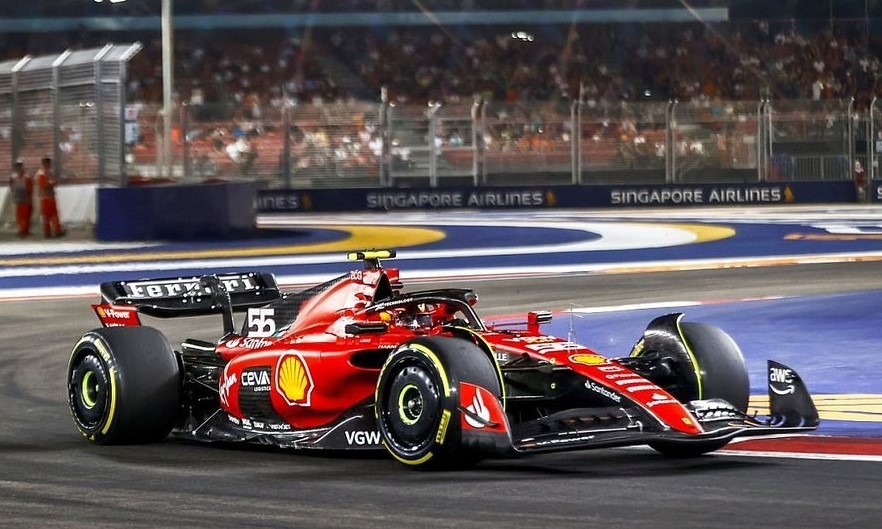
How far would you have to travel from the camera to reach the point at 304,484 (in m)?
7.33

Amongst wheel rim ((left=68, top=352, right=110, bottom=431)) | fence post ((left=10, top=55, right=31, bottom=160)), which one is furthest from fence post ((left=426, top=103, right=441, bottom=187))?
wheel rim ((left=68, top=352, right=110, bottom=431))

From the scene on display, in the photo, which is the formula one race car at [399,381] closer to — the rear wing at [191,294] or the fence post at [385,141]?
the rear wing at [191,294]

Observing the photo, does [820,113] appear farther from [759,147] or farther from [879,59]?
[879,59]

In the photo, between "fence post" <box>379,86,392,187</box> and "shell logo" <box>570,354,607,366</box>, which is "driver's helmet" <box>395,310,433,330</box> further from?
"fence post" <box>379,86,392,187</box>

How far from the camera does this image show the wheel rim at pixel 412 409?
7.37 meters

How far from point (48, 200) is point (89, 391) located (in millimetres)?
19940

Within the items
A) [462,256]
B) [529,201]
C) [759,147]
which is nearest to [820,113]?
[759,147]

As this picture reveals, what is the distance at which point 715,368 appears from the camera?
8.25 m

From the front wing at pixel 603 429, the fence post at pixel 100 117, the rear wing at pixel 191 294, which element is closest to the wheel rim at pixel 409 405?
the front wing at pixel 603 429

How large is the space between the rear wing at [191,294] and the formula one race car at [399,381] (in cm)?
1

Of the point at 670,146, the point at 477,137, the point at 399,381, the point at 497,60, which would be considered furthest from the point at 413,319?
the point at 497,60

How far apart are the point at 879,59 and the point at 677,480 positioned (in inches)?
1639

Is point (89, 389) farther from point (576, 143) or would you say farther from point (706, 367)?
point (576, 143)

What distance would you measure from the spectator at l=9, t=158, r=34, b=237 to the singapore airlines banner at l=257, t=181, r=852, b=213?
29.0ft
